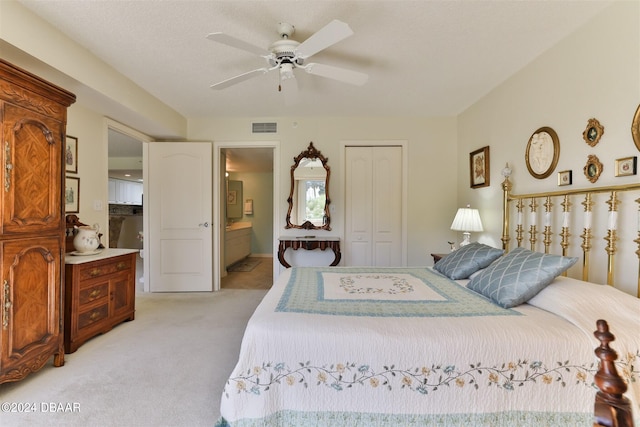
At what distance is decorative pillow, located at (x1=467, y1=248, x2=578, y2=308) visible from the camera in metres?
1.52

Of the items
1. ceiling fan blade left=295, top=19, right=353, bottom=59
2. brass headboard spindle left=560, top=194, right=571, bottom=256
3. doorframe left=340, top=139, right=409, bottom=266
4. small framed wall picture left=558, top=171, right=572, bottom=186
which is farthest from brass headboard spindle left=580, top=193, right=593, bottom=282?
doorframe left=340, top=139, right=409, bottom=266

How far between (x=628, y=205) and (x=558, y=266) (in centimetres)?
63

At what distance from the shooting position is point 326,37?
1.67m

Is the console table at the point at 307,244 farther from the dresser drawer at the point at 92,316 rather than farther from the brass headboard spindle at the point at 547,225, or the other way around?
the brass headboard spindle at the point at 547,225

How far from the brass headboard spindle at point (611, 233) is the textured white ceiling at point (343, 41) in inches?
49.1

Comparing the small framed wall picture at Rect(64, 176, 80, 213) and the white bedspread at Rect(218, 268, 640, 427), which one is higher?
the small framed wall picture at Rect(64, 176, 80, 213)

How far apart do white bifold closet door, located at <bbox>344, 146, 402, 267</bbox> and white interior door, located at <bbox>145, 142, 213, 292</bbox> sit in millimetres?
1956

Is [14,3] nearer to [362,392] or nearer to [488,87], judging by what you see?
[362,392]

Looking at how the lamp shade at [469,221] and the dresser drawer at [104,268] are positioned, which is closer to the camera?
the dresser drawer at [104,268]

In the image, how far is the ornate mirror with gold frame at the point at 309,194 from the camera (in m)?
4.00

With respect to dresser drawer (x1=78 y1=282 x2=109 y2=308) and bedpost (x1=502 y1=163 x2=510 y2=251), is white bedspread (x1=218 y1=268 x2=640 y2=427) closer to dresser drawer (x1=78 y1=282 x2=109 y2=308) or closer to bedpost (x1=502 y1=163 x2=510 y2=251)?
bedpost (x1=502 y1=163 x2=510 y2=251)

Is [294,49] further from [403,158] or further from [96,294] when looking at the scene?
[96,294]

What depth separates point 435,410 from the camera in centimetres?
123

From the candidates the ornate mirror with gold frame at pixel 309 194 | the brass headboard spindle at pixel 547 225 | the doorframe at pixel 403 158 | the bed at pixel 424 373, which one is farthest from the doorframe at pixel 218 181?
the brass headboard spindle at pixel 547 225
